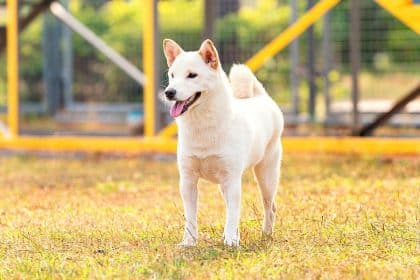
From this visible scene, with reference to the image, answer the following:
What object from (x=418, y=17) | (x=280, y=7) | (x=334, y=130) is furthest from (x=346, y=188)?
(x=280, y=7)

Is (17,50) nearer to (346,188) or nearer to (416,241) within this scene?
(346,188)

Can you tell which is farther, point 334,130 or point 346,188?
point 334,130

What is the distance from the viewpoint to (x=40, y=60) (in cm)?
1453

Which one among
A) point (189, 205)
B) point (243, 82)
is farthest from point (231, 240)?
point (243, 82)

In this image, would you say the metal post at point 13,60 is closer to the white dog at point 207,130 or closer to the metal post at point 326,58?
the metal post at point 326,58

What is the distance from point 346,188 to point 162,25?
4.40 m

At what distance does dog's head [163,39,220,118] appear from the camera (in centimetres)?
525

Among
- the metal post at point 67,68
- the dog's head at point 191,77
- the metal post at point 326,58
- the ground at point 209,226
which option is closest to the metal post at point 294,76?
the metal post at point 326,58

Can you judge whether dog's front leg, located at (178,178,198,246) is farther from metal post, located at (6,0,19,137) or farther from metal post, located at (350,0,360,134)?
metal post, located at (6,0,19,137)

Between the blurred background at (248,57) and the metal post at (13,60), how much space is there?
0.31 m

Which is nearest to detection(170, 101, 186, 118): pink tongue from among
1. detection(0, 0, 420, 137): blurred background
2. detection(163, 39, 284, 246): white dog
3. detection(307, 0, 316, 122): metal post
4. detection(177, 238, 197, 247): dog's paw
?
detection(163, 39, 284, 246): white dog

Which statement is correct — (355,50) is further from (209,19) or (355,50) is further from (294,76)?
(294,76)

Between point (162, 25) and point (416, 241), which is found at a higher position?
A: point (162, 25)

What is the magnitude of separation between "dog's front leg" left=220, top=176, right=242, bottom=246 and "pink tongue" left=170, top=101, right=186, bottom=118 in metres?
0.46
